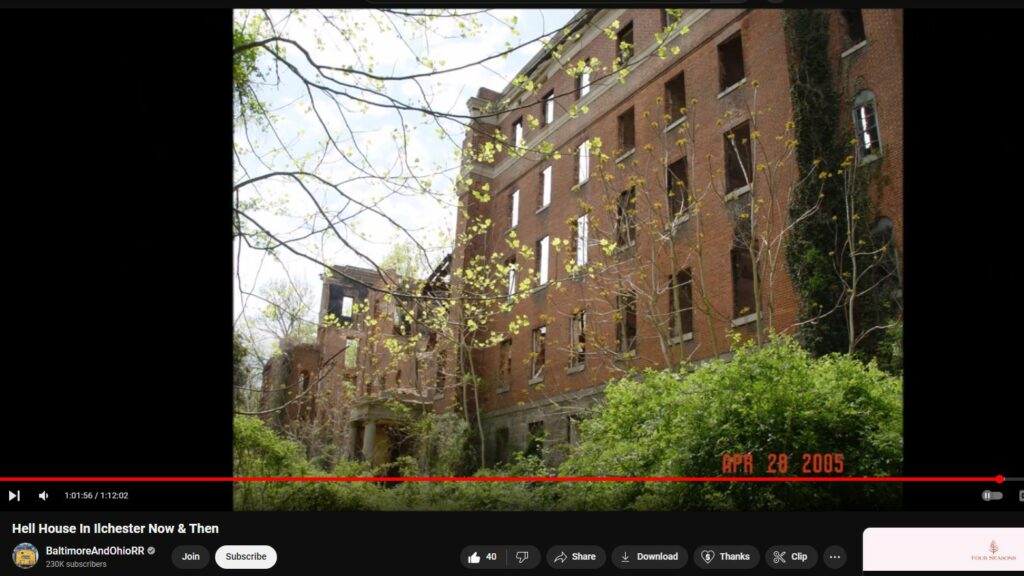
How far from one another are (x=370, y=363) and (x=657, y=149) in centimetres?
804

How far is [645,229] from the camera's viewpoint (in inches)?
508

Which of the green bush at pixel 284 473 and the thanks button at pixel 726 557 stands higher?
the thanks button at pixel 726 557

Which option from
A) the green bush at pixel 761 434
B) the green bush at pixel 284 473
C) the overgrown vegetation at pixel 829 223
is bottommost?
the green bush at pixel 284 473

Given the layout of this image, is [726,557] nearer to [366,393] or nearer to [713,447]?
[713,447]

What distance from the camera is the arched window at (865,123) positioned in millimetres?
12523

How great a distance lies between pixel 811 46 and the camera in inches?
535

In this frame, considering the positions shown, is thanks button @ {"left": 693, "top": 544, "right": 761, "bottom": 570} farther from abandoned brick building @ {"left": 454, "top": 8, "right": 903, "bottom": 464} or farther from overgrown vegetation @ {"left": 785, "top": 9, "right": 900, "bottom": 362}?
overgrown vegetation @ {"left": 785, "top": 9, "right": 900, "bottom": 362}

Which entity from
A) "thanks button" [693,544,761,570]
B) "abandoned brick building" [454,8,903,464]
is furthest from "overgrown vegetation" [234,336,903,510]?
"abandoned brick building" [454,8,903,464]
